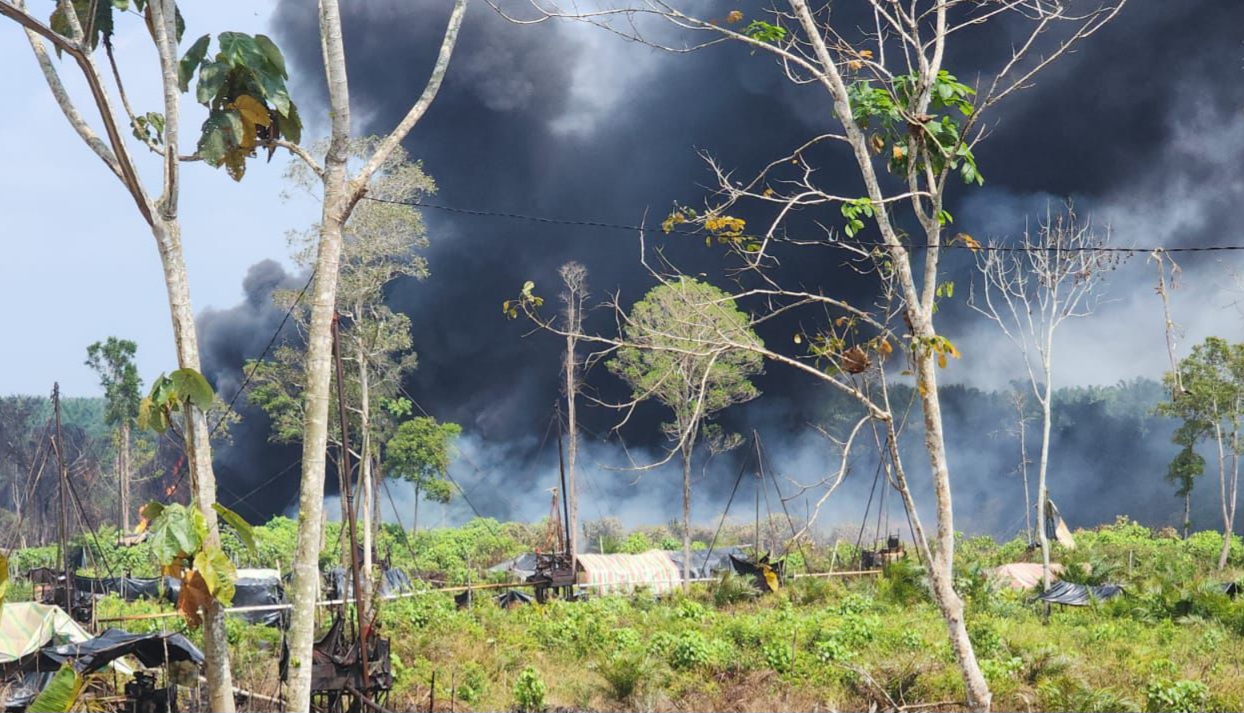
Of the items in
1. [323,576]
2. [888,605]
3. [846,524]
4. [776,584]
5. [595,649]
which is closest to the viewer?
[595,649]

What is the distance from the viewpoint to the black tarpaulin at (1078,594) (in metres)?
17.7

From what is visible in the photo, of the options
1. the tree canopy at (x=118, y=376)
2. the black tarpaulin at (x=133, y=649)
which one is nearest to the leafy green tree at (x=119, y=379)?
the tree canopy at (x=118, y=376)

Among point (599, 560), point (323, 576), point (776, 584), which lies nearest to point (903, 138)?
point (776, 584)

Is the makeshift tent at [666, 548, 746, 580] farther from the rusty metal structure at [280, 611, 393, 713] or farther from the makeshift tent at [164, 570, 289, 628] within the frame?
the rusty metal structure at [280, 611, 393, 713]

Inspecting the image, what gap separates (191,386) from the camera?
7.90 metres

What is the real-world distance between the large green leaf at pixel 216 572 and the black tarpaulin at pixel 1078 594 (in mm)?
13709

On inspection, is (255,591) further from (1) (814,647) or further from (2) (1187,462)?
(2) (1187,462)

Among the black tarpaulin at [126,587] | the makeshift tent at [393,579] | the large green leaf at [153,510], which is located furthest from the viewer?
the makeshift tent at [393,579]

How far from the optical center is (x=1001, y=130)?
3766 centimetres

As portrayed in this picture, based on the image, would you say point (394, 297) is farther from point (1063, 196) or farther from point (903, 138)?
point (903, 138)

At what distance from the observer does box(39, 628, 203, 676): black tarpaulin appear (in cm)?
1223

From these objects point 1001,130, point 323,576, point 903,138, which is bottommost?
Answer: point 323,576

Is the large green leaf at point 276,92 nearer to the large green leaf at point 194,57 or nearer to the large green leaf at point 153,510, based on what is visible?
the large green leaf at point 194,57

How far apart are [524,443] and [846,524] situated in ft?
36.1
